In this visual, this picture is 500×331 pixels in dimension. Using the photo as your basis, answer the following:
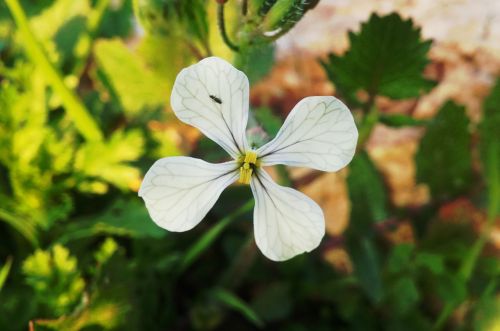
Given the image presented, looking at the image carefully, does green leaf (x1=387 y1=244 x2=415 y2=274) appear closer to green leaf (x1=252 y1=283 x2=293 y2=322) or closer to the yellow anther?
green leaf (x1=252 y1=283 x2=293 y2=322)

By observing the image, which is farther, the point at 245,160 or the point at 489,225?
the point at 489,225

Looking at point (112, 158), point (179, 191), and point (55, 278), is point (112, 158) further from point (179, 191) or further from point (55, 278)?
point (179, 191)

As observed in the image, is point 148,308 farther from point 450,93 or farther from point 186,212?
point 450,93

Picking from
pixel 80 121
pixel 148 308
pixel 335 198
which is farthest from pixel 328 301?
pixel 80 121

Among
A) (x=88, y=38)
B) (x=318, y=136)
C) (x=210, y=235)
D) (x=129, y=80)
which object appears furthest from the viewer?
(x=88, y=38)

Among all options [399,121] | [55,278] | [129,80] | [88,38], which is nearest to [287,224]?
[399,121]

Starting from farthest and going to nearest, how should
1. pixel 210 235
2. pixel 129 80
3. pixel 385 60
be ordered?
pixel 129 80 → pixel 210 235 → pixel 385 60

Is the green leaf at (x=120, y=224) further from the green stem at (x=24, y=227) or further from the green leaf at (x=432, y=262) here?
the green leaf at (x=432, y=262)

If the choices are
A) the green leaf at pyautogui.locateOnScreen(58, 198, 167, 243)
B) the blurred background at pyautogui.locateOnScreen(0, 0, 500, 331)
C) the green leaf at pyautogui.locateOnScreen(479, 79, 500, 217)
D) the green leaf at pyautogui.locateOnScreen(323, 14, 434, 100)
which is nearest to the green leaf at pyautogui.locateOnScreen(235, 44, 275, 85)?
the blurred background at pyautogui.locateOnScreen(0, 0, 500, 331)
